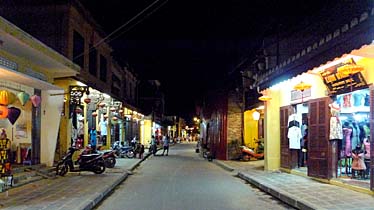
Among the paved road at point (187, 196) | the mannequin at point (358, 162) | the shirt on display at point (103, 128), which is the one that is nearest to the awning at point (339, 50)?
the mannequin at point (358, 162)

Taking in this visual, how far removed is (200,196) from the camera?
11.4 m

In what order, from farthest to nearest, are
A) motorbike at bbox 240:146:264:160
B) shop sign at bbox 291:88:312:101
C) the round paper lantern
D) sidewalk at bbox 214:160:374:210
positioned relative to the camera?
motorbike at bbox 240:146:264:160 → shop sign at bbox 291:88:312:101 → the round paper lantern → sidewalk at bbox 214:160:374:210

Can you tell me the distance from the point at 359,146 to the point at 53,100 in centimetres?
976

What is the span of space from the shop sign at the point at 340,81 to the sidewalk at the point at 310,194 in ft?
8.58

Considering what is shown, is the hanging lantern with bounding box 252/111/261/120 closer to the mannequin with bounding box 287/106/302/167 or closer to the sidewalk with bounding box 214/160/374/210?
the mannequin with bounding box 287/106/302/167

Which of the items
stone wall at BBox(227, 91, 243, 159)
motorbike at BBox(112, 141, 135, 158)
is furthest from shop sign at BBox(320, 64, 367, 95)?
motorbike at BBox(112, 141, 135, 158)

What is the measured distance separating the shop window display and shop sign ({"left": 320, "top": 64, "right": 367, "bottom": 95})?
47 centimetres

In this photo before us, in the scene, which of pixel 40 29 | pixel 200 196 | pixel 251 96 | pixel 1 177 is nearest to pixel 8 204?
Result: pixel 1 177

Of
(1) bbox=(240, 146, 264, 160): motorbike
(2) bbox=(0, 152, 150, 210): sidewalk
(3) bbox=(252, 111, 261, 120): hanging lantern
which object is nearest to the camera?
(2) bbox=(0, 152, 150, 210): sidewalk

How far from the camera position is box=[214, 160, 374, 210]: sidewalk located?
9.11 metres

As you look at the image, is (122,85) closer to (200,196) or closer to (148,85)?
(148,85)

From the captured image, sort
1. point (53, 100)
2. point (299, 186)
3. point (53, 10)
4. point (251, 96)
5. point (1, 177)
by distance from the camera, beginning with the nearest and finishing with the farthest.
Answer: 1. point (1, 177)
2. point (299, 186)
3. point (53, 100)
4. point (53, 10)
5. point (251, 96)

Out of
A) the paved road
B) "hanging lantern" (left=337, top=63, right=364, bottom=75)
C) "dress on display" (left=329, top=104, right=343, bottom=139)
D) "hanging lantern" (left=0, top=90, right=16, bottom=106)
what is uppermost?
"hanging lantern" (left=337, top=63, right=364, bottom=75)

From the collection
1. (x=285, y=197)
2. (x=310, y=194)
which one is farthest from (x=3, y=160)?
(x=310, y=194)
